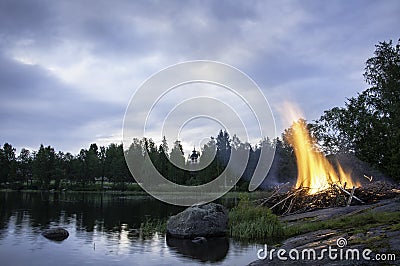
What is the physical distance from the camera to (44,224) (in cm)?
2938

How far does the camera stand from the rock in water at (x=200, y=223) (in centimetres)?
2233

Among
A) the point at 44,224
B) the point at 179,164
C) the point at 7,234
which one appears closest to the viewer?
the point at 7,234

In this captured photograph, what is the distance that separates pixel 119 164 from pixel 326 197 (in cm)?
8315

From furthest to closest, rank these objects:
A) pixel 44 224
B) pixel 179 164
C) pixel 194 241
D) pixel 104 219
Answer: pixel 179 164 < pixel 104 219 < pixel 44 224 < pixel 194 241

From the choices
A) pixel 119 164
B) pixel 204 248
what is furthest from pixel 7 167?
pixel 204 248

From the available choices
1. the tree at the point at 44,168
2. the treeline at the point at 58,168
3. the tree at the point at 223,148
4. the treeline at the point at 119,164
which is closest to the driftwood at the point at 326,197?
the treeline at the point at 119,164

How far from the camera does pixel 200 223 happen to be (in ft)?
74.2

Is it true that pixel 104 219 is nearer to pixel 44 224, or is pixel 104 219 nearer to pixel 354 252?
pixel 44 224

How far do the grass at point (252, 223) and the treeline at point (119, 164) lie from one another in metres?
54.8

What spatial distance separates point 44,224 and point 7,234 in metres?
5.16

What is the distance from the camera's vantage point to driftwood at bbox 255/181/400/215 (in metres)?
27.2

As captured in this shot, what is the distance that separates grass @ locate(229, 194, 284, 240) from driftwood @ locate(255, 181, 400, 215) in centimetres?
492

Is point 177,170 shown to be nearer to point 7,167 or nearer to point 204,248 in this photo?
point 7,167

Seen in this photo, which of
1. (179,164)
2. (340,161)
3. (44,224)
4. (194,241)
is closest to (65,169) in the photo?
(179,164)
